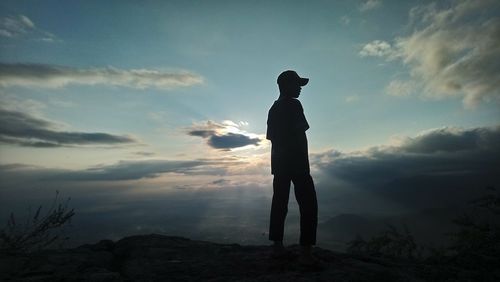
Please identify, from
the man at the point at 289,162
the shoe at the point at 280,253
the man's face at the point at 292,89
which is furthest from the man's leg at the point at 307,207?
the man's face at the point at 292,89

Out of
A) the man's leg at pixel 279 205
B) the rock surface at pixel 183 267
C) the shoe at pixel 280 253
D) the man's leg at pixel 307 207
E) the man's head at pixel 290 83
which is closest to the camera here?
the rock surface at pixel 183 267

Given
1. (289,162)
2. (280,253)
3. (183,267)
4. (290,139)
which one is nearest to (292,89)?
(290,139)

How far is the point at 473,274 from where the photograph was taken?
4633 mm

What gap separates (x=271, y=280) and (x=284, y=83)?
112 inches

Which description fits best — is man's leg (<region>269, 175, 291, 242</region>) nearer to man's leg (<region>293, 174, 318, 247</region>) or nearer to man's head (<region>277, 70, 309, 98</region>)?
man's leg (<region>293, 174, 318, 247</region>)

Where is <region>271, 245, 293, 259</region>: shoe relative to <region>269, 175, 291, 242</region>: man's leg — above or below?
below

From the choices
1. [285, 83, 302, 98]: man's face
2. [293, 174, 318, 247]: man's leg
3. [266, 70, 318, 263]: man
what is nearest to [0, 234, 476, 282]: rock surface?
[293, 174, 318, 247]: man's leg

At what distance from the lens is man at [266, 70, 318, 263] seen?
191 inches

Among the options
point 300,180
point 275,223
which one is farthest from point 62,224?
point 300,180

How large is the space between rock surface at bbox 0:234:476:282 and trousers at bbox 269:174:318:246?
1.23ft

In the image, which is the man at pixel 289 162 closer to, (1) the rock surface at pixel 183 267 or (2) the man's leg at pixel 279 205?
(2) the man's leg at pixel 279 205

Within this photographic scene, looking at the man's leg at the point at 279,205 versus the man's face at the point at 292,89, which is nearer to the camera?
the man's leg at the point at 279,205

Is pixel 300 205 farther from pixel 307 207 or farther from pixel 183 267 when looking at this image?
pixel 183 267

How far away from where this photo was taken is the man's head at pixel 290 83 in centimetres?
511
